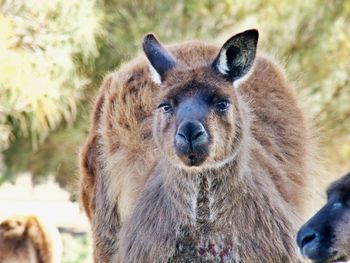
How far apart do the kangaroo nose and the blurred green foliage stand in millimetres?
5974

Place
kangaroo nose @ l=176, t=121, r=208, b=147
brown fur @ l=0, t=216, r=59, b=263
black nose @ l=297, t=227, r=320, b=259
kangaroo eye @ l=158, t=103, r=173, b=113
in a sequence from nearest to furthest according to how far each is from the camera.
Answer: black nose @ l=297, t=227, r=320, b=259
kangaroo nose @ l=176, t=121, r=208, b=147
kangaroo eye @ l=158, t=103, r=173, b=113
brown fur @ l=0, t=216, r=59, b=263

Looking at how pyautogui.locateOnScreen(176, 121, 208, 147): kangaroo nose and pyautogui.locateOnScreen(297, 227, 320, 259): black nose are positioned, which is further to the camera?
pyautogui.locateOnScreen(176, 121, 208, 147): kangaroo nose

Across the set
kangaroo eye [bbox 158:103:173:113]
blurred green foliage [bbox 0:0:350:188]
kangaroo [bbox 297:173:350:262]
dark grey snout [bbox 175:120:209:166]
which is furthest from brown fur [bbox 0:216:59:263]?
kangaroo [bbox 297:173:350:262]

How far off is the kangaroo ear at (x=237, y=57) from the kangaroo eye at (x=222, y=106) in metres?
0.23

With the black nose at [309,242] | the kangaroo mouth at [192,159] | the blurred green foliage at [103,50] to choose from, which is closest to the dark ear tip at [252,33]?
the kangaroo mouth at [192,159]

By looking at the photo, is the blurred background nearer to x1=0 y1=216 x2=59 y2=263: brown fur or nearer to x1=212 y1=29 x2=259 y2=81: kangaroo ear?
x1=0 y1=216 x2=59 y2=263: brown fur

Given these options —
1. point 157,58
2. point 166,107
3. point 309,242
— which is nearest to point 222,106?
point 166,107

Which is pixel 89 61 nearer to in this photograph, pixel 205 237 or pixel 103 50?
pixel 103 50

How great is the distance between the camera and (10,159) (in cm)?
1499

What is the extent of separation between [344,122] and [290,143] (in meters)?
8.49

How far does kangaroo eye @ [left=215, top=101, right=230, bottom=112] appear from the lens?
6.30 metres

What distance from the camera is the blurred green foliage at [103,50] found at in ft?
40.5

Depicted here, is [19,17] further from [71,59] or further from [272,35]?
[272,35]

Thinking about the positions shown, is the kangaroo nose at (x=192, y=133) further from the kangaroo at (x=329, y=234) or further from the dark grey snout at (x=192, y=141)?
the kangaroo at (x=329, y=234)
